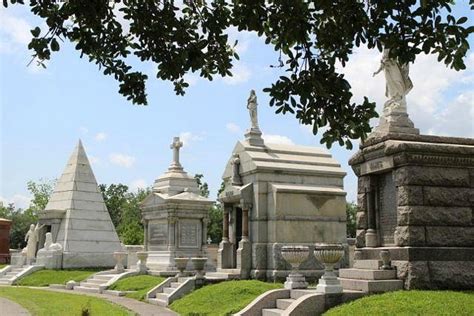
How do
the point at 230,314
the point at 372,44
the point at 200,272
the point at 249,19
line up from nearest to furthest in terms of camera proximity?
the point at 372,44
the point at 249,19
the point at 230,314
the point at 200,272

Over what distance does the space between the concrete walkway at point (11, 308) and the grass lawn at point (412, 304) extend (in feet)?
24.0

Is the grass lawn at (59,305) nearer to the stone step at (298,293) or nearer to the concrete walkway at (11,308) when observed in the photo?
the concrete walkway at (11,308)

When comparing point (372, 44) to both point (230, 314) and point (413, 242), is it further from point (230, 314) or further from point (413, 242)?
point (230, 314)

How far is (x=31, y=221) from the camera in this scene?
69688mm

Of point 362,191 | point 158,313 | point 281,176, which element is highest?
point 281,176

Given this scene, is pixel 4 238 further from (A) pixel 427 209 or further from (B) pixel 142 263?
(A) pixel 427 209

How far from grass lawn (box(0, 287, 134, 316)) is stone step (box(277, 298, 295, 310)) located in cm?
383

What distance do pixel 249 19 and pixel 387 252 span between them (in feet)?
22.0

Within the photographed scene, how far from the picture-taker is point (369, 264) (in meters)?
11.6

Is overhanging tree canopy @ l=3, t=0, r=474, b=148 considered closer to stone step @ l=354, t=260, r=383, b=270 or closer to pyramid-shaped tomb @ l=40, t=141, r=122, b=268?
stone step @ l=354, t=260, r=383, b=270

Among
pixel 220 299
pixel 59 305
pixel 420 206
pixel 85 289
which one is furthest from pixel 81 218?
pixel 420 206

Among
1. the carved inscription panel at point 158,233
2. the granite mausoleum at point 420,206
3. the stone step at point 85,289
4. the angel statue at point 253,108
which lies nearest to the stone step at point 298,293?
A: the granite mausoleum at point 420,206

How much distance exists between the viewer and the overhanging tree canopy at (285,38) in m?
5.60

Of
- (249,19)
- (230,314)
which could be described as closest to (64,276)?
(230,314)
